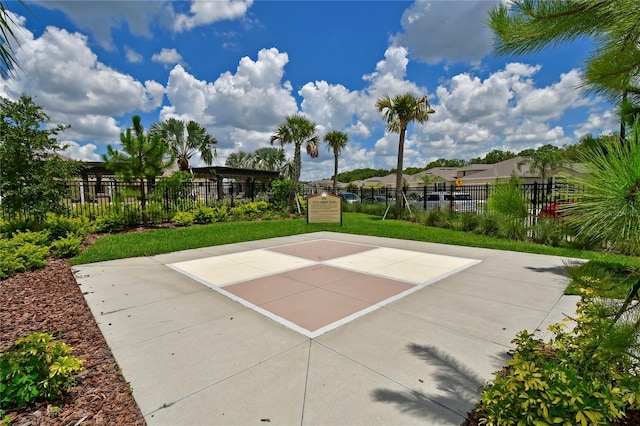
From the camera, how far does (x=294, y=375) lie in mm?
2676

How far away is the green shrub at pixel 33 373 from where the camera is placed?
7.09 ft

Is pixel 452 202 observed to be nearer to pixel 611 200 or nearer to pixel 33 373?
pixel 611 200

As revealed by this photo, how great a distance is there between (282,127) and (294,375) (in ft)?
59.2

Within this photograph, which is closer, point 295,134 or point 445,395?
point 445,395

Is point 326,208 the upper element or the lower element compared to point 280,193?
lower

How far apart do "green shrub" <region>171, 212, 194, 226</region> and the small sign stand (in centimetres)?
519

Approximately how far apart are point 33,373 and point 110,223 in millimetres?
10571

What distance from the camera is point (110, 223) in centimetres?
1122

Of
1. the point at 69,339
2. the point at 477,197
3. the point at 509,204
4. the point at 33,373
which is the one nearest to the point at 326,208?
the point at 69,339

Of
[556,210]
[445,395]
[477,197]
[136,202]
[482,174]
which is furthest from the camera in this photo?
[482,174]

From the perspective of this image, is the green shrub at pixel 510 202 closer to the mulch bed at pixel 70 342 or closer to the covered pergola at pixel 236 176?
the mulch bed at pixel 70 342

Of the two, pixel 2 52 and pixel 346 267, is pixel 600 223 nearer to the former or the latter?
pixel 2 52

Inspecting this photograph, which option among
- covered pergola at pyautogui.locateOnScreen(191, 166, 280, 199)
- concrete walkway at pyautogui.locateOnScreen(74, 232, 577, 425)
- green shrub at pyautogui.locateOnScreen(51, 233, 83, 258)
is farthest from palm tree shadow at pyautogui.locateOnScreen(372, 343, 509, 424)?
covered pergola at pyautogui.locateOnScreen(191, 166, 280, 199)

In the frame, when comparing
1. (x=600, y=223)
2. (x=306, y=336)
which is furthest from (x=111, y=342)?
(x=600, y=223)
